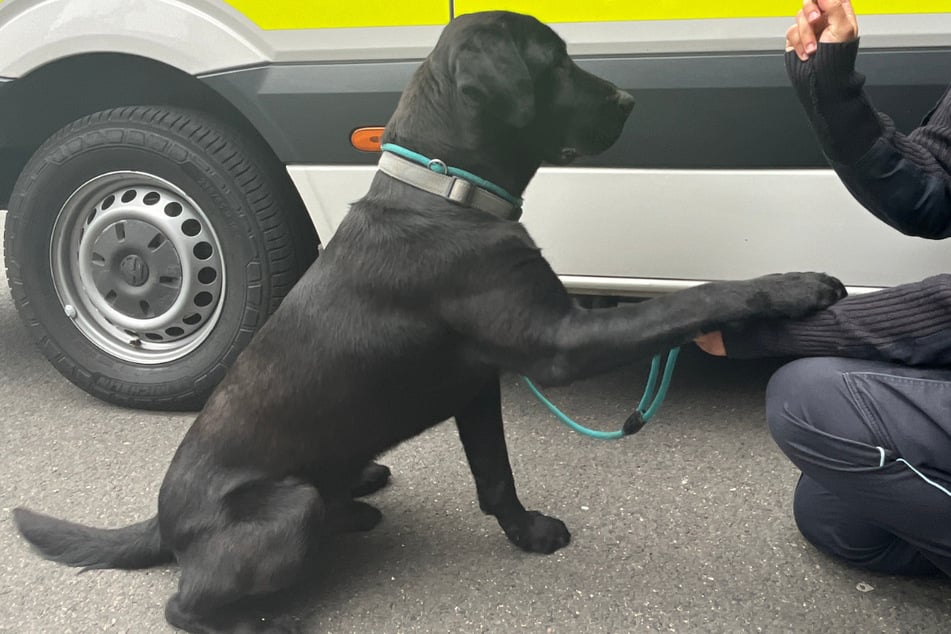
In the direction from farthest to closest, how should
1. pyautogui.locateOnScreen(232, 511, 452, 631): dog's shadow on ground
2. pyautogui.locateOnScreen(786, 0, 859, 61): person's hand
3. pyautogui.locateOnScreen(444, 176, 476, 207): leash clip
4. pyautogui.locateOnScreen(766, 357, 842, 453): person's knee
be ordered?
pyautogui.locateOnScreen(232, 511, 452, 631): dog's shadow on ground → pyautogui.locateOnScreen(444, 176, 476, 207): leash clip → pyautogui.locateOnScreen(766, 357, 842, 453): person's knee → pyautogui.locateOnScreen(786, 0, 859, 61): person's hand

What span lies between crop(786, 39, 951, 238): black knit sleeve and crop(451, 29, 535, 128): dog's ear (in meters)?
0.56

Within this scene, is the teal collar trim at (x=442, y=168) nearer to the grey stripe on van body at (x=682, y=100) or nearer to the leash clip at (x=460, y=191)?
the leash clip at (x=460, y=191)

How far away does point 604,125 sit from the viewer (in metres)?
2.20

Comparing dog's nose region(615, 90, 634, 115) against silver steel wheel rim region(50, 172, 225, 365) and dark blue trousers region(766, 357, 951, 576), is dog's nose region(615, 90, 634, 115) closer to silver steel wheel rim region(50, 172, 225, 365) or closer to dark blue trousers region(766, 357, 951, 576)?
dark blue trousers region(766, 357, 951, 576)

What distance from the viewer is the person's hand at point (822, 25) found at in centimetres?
159

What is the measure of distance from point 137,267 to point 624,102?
184 centimetres

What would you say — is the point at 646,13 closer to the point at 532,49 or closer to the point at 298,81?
the point at 532,49

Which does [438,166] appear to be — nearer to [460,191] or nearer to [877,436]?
[460,191]

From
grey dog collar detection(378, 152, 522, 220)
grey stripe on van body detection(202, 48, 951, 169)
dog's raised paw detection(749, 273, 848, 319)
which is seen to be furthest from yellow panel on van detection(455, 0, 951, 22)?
dog's raised paw detection(749, 273, 848, 319)

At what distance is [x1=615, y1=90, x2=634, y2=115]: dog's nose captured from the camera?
7.29ft

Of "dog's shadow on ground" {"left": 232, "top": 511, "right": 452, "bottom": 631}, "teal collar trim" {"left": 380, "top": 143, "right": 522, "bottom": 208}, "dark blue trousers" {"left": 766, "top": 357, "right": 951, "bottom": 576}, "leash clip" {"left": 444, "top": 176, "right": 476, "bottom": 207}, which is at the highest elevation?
"teal collar trim" {"left": 380, "top": 143, "right": 522, "bottom": 208}

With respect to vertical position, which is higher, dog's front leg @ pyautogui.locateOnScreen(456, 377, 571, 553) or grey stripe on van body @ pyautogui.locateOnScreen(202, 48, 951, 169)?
grey stripe on van body @ pyautogui.locateOnScreen(202, 48, 951, 169)

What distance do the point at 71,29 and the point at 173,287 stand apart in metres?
0.91

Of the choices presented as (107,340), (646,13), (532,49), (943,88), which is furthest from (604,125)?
(107,340)
